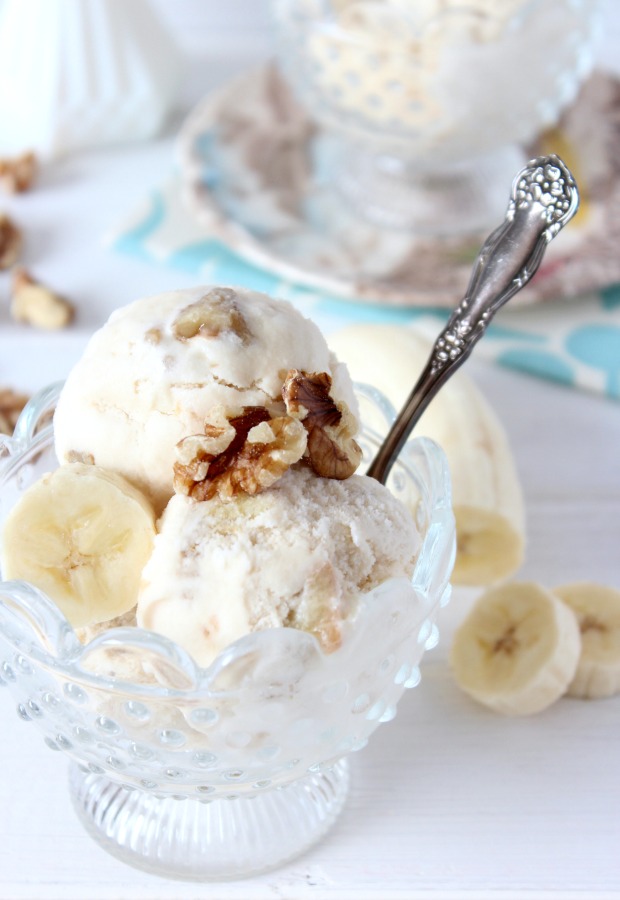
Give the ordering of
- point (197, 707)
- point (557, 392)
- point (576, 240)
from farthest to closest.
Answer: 1. point (576, 240)
2. point (557, 392)
3. point (197, 707)

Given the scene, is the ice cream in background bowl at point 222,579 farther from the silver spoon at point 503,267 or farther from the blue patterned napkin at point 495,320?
the blue patterned napkin at point 495,320

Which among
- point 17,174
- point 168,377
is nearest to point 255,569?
point 168,377

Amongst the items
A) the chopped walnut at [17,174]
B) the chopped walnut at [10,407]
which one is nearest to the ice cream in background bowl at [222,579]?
the chopped walnut at [10,407]

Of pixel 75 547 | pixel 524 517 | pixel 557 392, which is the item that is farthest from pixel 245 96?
pixel 75 547

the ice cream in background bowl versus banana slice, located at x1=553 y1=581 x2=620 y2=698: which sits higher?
the ice cream in background bowl

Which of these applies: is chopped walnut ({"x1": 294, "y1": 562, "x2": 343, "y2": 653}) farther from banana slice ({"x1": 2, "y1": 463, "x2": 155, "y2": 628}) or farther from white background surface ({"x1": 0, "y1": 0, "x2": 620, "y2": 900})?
white background surface ({"x1": 0, "y1": 0, "x2": 620, "y2": 900})

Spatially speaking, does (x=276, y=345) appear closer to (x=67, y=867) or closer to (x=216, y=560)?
(x=216, y=560)

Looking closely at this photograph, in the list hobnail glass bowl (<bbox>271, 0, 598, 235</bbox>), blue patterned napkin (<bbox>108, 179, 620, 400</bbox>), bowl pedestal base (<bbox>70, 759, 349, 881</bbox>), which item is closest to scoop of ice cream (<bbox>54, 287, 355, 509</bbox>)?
bowl pedestal base (<bbox>70, 759, 349, 881</bbox>)
